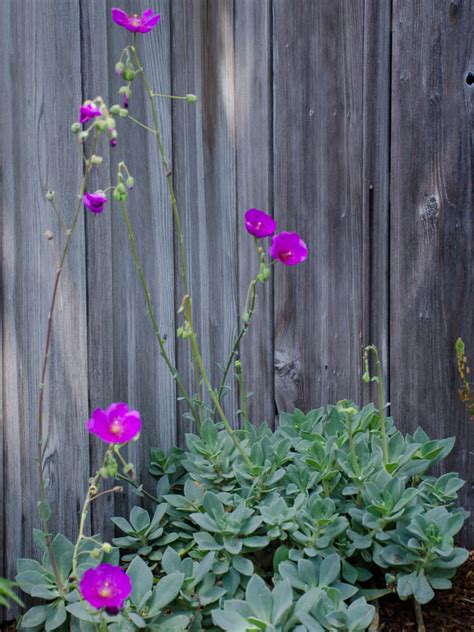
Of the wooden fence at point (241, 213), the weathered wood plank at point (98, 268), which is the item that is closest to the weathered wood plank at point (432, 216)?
the wooden fence at point (241, 213)

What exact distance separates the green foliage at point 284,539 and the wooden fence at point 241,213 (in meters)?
0.20

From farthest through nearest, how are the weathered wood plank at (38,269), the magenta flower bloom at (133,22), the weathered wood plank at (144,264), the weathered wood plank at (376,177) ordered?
1. the weathered wood plank at (376,177)
2. the weathered wood plank at (144,264)
3. the weathered wood plank at (38,269)
4. the magenta flower bloom at (133,22)

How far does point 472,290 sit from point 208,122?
1009 millimetres

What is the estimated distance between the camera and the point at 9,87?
1906 mm

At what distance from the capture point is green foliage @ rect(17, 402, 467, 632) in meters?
1.77

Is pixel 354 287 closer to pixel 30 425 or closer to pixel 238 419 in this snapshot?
pixel 238 419

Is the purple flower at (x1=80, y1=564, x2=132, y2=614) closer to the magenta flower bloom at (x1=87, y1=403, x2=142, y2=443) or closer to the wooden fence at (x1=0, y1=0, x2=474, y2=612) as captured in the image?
the magenta flower bloom at (x1=87, y1=403, x2=142, y2=443)

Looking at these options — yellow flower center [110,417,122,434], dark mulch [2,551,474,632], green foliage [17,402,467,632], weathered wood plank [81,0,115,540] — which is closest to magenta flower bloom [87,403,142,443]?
yellow flower center [110,417,122,434]

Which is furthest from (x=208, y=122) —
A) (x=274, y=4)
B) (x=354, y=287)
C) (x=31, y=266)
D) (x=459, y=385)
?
(x=459, y=385)

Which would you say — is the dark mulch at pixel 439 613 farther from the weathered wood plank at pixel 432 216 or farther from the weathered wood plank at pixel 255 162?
the weathered wood plank at pixel 255 162

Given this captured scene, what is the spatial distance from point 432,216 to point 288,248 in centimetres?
64

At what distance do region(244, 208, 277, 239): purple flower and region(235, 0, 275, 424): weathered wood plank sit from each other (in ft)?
2.10

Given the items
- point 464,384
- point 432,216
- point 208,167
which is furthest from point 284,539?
point 208,167

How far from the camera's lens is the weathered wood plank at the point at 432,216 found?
2.35 metres
